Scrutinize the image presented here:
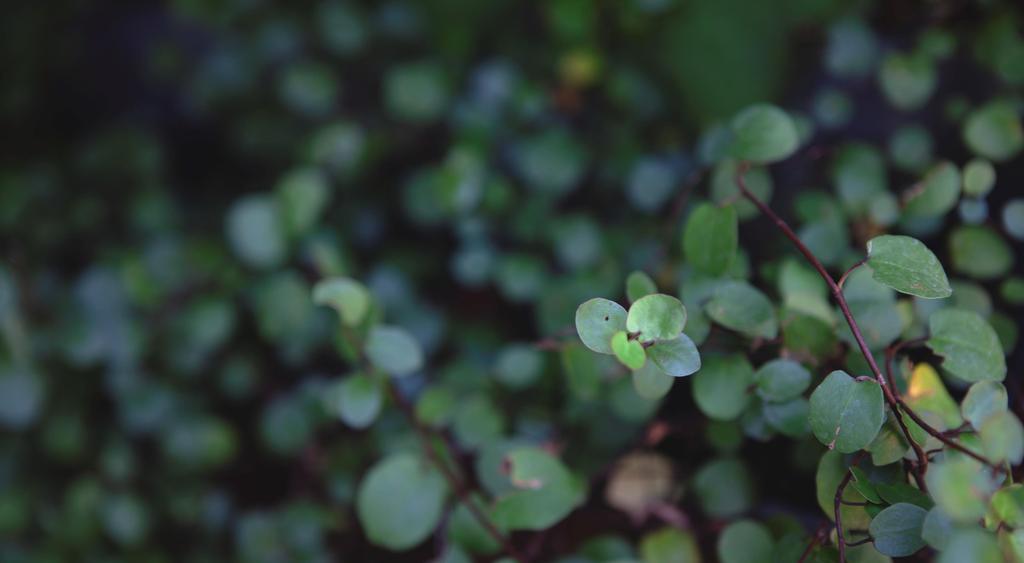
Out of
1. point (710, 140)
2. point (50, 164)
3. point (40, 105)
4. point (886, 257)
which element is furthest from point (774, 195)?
point (40, 105)

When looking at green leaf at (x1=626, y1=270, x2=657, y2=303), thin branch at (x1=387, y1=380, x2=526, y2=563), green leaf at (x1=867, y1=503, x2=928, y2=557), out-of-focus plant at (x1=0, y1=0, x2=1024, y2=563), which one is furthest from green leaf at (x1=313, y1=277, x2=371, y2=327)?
green leaf at (x1=867, y1=503, x2=928, y2=557)

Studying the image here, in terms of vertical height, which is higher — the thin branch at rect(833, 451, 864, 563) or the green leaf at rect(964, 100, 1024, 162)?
the green leaf at rect(964, 100, 1024, 162)

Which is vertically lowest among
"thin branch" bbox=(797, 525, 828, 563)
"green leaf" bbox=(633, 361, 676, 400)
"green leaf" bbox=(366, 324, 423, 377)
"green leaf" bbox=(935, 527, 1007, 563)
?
"green leaf" bbox=(366, 324, 423, 377)

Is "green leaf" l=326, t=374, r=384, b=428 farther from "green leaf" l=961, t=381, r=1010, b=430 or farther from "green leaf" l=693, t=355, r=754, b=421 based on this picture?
"green leaf" l=961, t=381, r=1010, b=430

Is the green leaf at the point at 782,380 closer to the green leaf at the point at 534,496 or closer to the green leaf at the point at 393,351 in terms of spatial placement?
the green leaf at the point at 534,496

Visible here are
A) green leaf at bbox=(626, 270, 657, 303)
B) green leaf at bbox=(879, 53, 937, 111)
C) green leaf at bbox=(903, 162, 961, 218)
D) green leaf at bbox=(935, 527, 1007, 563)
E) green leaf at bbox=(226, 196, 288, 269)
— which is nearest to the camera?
green leaf at bbox=(935, 527, 1007, 563)

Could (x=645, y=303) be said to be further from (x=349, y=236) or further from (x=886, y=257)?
(x=349, y=236)
